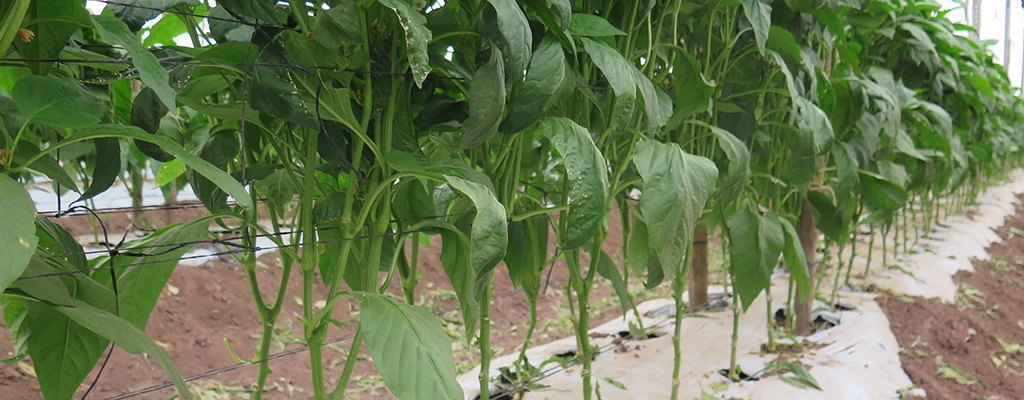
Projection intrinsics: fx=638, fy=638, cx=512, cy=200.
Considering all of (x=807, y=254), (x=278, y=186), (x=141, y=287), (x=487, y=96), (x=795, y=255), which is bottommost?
(x=807, y=254)

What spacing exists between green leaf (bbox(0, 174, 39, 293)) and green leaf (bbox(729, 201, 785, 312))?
1276 millimetres

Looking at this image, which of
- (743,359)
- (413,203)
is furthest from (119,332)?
(743,359)

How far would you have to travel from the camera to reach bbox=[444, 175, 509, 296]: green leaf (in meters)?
0.65

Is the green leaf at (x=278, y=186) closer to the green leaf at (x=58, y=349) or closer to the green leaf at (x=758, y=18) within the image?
the green leaf at (x=58, y=349)

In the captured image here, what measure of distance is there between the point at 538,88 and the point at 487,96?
11cm

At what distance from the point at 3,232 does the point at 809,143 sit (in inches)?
54.1

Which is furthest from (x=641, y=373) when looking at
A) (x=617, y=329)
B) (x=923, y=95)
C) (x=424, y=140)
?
(x=923, y=95)

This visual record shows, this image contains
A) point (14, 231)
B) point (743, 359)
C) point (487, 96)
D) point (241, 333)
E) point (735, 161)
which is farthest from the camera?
point (241, 333)

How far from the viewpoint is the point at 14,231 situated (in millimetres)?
466

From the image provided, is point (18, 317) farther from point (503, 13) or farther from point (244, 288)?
point (244, 288)

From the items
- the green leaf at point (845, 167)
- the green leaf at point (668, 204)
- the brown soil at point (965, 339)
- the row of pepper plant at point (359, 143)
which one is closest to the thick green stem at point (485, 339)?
the row of pepper plant at point (359, 143)

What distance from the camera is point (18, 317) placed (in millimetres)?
729

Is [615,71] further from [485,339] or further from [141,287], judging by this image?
[141,287]

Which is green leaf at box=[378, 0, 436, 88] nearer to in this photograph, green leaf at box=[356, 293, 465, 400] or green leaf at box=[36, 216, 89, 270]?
green leaf at box=[356, 293, 465, 400]
